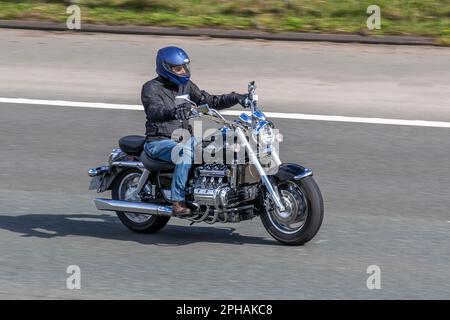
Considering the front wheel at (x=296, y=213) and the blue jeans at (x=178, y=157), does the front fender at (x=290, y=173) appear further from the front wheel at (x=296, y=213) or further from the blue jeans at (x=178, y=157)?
the blue jeans at (x=178, y=157)

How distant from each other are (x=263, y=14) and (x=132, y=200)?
854cm

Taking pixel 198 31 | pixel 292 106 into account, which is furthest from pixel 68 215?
pixel 198 31

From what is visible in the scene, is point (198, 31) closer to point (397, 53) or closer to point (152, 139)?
point (397, 53)

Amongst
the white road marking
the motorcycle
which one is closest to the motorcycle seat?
the motorcycle

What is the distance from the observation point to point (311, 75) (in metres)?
16.0

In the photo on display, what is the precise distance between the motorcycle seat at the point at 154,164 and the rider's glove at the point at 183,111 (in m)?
0.60

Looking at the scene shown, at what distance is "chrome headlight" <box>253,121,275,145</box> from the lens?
9.55 m

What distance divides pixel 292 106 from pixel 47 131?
3165 millimetres

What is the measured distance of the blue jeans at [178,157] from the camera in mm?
9867

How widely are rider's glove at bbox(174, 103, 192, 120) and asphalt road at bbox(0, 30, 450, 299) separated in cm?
115

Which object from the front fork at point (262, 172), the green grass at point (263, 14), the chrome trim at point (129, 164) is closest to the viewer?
the front fork at point (262, 172)

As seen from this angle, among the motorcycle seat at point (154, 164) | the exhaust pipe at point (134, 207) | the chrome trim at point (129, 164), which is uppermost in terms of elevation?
the motorcycle seat at point (154, 164)

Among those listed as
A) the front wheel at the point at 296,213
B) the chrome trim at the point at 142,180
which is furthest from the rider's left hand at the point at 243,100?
the chrome trim at the point at 142,180
